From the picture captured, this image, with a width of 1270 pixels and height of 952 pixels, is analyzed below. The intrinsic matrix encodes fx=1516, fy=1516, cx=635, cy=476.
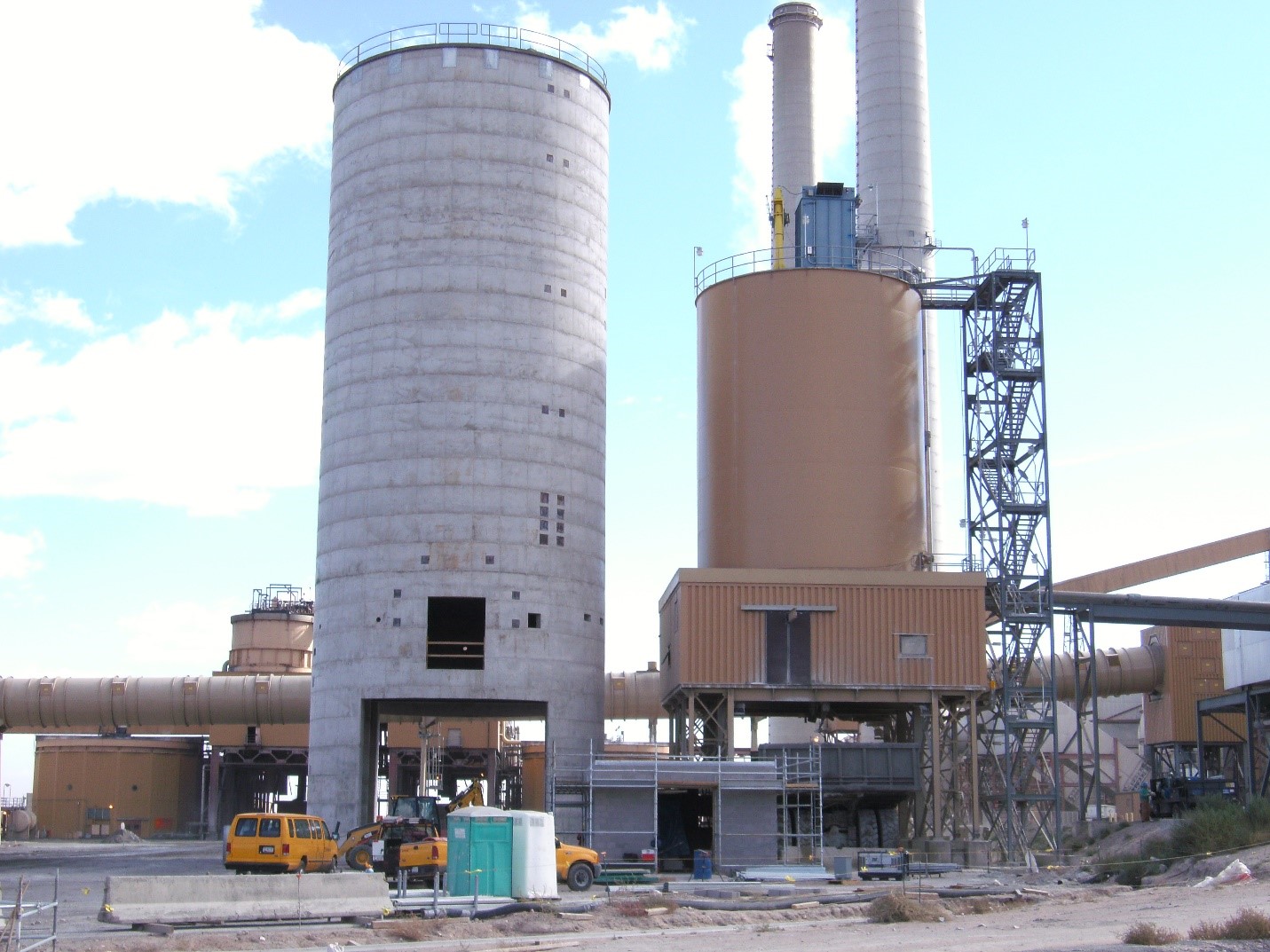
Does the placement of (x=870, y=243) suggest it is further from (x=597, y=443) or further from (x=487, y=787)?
(x=487, y=787)

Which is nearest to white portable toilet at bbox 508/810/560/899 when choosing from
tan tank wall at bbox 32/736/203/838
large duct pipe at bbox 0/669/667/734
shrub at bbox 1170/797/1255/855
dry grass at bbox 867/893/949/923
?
dry grass at bbox 867/893/949/923

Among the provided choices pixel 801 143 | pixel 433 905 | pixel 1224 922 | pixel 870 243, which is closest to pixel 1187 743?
pixel 870 243

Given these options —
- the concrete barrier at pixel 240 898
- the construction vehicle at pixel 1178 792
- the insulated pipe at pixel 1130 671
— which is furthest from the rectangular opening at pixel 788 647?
the insulated pipe at pixel 1130 671

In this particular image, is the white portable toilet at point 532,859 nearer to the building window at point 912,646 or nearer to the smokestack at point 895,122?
the building window at point 912,646

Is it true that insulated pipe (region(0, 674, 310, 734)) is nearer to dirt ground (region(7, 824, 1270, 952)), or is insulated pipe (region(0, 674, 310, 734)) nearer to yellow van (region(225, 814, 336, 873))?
yellow van (region(225, 814, 336, 873))

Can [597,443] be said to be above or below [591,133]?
below

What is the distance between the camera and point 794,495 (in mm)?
48531

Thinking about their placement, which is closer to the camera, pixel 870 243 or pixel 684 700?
pixel 684 700

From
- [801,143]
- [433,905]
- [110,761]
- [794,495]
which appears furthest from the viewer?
[801,143]

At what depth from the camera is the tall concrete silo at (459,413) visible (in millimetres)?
48188

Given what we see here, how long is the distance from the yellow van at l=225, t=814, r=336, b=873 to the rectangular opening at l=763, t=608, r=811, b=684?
15.0 meters

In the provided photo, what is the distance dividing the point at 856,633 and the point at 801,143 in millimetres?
44257

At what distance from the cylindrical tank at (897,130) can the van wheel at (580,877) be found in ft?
133

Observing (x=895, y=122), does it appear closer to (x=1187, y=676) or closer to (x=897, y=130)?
(x=897, y=130)
